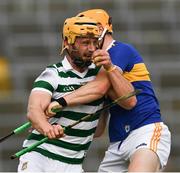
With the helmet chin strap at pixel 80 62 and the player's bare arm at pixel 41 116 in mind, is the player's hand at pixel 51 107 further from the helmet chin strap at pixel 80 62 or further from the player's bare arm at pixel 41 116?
the helmet chin strap at pixel 80 62

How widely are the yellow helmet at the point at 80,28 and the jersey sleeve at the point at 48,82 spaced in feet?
0.79

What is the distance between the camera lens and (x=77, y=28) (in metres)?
6.46

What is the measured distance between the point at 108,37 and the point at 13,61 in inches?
287

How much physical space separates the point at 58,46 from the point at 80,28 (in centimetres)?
767

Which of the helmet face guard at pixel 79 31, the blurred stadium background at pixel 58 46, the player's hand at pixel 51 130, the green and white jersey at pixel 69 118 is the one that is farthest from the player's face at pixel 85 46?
the blurred stadium background at pixel 58 46

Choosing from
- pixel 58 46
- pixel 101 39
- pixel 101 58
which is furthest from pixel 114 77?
pixel 58 46

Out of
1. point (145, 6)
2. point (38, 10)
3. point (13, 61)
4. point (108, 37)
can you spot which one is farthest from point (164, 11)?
point (108, 37)

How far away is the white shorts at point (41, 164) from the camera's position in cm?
658

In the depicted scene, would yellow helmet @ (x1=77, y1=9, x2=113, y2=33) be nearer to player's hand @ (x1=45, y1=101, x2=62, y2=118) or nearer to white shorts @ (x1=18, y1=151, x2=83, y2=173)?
player's hand @ (x1=45, y1=101, x2=62, y2=118)

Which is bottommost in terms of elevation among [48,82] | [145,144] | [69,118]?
[145,144]

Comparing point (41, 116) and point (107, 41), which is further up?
point (107, 41)

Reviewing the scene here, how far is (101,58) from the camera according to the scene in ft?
20.6

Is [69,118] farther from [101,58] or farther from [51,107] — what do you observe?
[101,58]

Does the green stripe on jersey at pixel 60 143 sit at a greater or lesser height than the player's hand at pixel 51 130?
lesser
